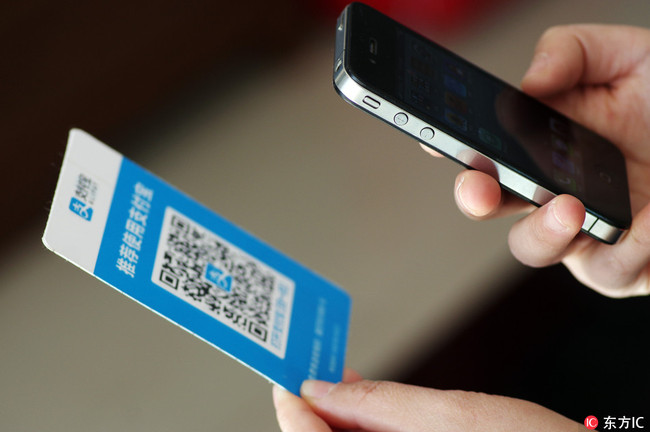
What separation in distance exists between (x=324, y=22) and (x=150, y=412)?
3.07 feet

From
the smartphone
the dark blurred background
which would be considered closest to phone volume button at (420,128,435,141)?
the smartphone

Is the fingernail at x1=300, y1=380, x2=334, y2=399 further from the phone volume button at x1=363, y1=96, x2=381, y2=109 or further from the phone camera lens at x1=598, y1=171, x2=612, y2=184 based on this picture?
the phone camera lens at x1=598, y1=171, x2=612, y2=184

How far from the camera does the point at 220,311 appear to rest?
63 centimetres

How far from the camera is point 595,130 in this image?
2.90 ft

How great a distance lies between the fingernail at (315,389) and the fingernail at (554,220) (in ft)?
0.90

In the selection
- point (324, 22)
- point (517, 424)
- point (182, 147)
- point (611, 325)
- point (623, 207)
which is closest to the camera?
point (517, 424)

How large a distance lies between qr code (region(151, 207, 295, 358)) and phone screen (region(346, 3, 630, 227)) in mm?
242

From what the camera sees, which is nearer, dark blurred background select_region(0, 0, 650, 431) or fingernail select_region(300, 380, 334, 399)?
fingernail select_region(300, 380, 334, 399)

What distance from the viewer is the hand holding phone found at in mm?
651

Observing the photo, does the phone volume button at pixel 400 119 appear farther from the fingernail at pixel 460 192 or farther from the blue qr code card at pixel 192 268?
the blue qr code card at pixel 192 268

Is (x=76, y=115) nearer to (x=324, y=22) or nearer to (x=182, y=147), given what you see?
(x=182, y=147)

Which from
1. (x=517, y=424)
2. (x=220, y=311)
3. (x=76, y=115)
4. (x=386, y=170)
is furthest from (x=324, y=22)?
(x=517, y=424)

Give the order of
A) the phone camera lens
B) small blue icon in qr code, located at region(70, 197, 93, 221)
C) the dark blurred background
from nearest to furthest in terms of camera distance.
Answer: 1. small blue icon in qr code, located at region(70, 197, 93, 221)
2. the phone camera lens
3. the dark blurred background

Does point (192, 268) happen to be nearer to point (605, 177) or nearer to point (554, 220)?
point (554, 220)
